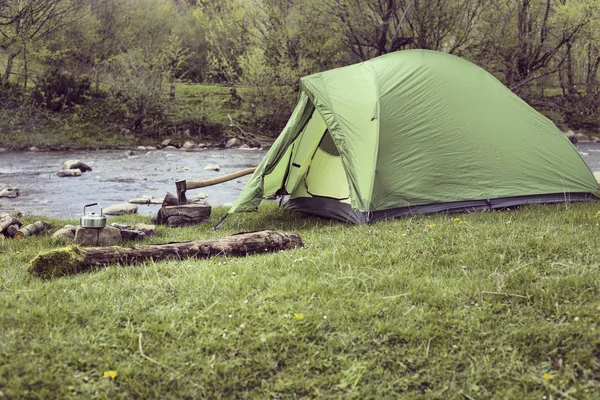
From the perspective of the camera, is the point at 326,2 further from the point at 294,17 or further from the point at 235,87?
the point at 235,87

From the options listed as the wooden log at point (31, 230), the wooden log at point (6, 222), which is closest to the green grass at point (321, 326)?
the wooden log at point (31, 230)

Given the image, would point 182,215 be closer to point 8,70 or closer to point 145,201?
point 145,201

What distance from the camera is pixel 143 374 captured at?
303 centimetres

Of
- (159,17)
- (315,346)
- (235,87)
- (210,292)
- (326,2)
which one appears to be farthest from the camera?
(159,17)

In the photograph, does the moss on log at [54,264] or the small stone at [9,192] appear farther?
the small stone at [9,192]

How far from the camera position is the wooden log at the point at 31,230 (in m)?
6.48

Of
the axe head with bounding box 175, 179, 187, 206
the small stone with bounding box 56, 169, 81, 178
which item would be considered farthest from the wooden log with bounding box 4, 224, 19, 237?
the small stone with bounding box 56, 169, 81, 178

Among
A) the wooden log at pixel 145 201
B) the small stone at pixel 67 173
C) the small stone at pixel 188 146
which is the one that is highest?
the small stone at pixel 188 146

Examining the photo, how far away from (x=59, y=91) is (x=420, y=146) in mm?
19030

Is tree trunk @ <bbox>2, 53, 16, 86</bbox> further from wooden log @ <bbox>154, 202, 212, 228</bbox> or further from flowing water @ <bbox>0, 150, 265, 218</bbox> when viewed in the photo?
wooden log @ <bbox>154, 202, 212, 228</bbox>

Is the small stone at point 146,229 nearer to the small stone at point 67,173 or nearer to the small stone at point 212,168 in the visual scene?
the small stone at point 67,173

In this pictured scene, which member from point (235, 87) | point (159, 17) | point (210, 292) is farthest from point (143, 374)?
point (159, 17)

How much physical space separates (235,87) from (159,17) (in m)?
7.37

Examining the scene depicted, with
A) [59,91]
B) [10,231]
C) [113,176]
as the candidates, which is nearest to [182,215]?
[10,231]
